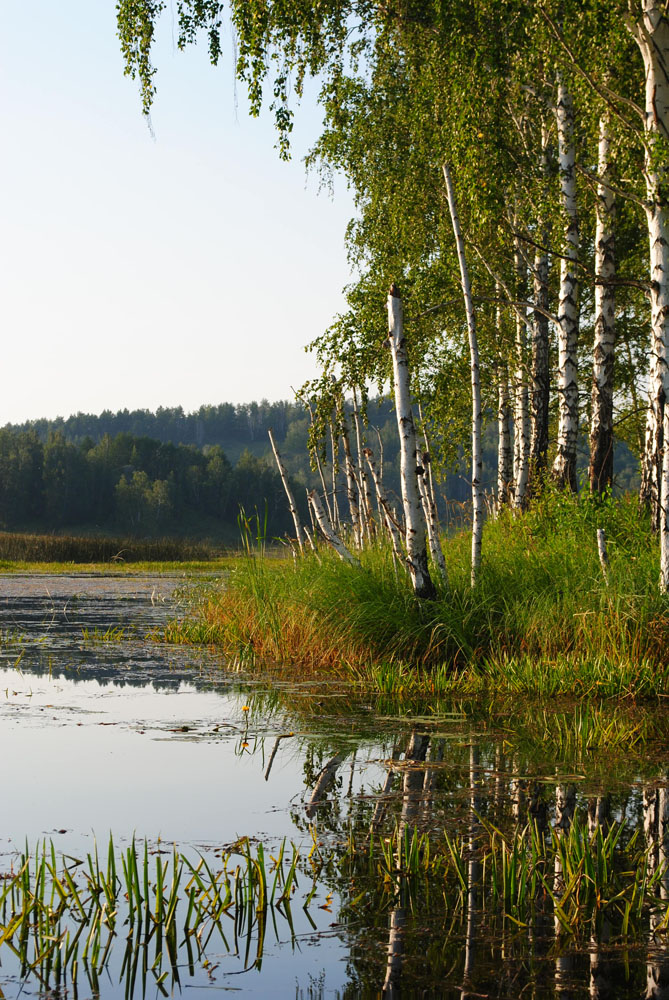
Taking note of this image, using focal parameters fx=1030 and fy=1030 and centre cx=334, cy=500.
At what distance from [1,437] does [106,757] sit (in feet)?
355

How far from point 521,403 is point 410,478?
33.1 feet

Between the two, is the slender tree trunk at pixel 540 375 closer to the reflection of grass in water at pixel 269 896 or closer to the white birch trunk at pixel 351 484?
the white birch trunk at pixel 351 484

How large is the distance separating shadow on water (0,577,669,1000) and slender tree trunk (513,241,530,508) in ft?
28.9

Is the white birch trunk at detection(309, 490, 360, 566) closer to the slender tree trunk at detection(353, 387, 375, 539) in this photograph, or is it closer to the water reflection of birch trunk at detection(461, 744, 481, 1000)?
the slender tree trunk at detection(353, 387, 375, 539)

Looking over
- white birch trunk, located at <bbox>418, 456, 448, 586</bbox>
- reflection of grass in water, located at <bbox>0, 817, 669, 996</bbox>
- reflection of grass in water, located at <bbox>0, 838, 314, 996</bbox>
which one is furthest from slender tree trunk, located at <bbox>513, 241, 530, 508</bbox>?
reflection of grass in water, located at <bbox>0, 838, 314, 996</bbox>

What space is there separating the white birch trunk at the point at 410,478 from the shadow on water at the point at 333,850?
185cm

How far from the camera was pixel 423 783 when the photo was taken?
558 cm

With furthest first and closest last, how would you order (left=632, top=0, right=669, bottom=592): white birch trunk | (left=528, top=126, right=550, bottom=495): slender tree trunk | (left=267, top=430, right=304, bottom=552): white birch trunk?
(left=528, top=126, right=550, bottom=495): slender tree trunk
(left=267, top=430, right=304, bottom=552): white birch trunk
(left=632, top=0, right=669, bottom=592): white birch trunk

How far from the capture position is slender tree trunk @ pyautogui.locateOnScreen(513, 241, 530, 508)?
1645 centimetres

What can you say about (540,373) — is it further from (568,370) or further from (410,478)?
(410,478)

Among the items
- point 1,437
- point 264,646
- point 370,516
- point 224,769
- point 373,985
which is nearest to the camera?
point 373,985

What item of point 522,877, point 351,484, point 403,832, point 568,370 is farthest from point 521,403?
point 522,877

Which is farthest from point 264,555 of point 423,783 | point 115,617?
point 423,783

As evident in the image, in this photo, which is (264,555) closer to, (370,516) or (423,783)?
(370,516)
